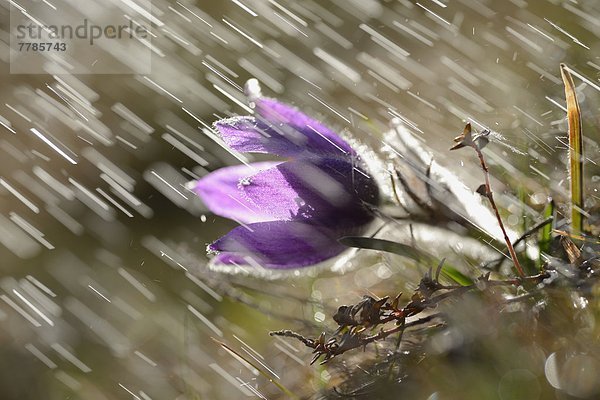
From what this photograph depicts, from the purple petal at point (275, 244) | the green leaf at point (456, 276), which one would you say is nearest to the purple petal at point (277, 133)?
the purple petal at point (275, 244)

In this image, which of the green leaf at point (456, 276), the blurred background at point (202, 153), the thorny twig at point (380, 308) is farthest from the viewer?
the blurred background at point (202, 153)

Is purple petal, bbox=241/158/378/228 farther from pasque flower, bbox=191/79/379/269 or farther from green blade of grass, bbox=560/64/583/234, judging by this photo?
green blade of grass, bbox=560/64/583/234

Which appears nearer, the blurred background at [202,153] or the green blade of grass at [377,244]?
the green blade of grass at [377,244]

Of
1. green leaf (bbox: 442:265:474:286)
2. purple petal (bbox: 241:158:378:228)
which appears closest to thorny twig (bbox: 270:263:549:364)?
green leaf (bbox: 442:265:474:286)

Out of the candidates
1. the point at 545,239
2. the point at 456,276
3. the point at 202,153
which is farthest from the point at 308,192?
the point at 202,153

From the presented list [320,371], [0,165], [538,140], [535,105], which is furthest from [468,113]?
[0,165]

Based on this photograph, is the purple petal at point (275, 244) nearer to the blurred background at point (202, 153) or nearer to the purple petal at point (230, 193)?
the purple petal at point (230, 193)
